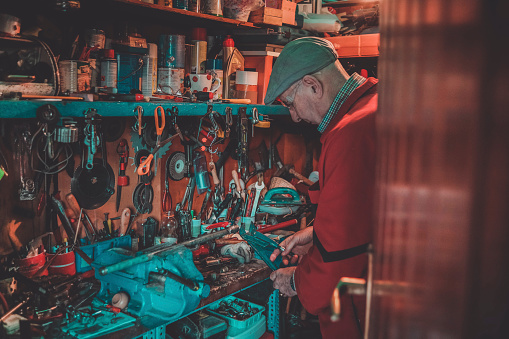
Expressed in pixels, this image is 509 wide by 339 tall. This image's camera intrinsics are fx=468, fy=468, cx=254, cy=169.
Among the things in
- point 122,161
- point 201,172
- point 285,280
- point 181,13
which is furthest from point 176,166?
point 285,280

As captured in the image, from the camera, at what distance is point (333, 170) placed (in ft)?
5.75

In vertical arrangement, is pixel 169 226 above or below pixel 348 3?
below

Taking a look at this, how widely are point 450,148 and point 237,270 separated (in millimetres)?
2337

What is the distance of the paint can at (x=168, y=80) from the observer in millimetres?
2660

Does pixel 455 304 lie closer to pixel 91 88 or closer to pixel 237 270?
pixel 91 88

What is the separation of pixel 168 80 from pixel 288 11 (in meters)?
1.09

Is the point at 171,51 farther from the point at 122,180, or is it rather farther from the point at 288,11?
the point at 288,11

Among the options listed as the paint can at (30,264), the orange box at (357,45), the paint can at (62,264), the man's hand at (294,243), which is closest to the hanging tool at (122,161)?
the paint can at (62,264)

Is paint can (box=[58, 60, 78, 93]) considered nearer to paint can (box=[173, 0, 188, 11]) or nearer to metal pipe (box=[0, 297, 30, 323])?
paint can (box=[173, 0, 188, 11])

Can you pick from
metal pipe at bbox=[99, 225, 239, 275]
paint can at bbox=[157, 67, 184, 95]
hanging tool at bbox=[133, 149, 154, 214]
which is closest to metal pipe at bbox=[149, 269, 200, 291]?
metal pipe at bbox=[99, 225, 239, 275]

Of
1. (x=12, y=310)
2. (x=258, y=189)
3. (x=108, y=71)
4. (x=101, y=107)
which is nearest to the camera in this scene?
(x=12, y=310)

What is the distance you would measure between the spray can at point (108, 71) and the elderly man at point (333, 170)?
0.80 m

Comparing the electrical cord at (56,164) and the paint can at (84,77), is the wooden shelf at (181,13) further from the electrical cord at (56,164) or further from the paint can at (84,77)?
the electrical cord at (56,164)

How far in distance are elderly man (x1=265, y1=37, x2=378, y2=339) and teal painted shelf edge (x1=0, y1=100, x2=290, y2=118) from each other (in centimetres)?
62
